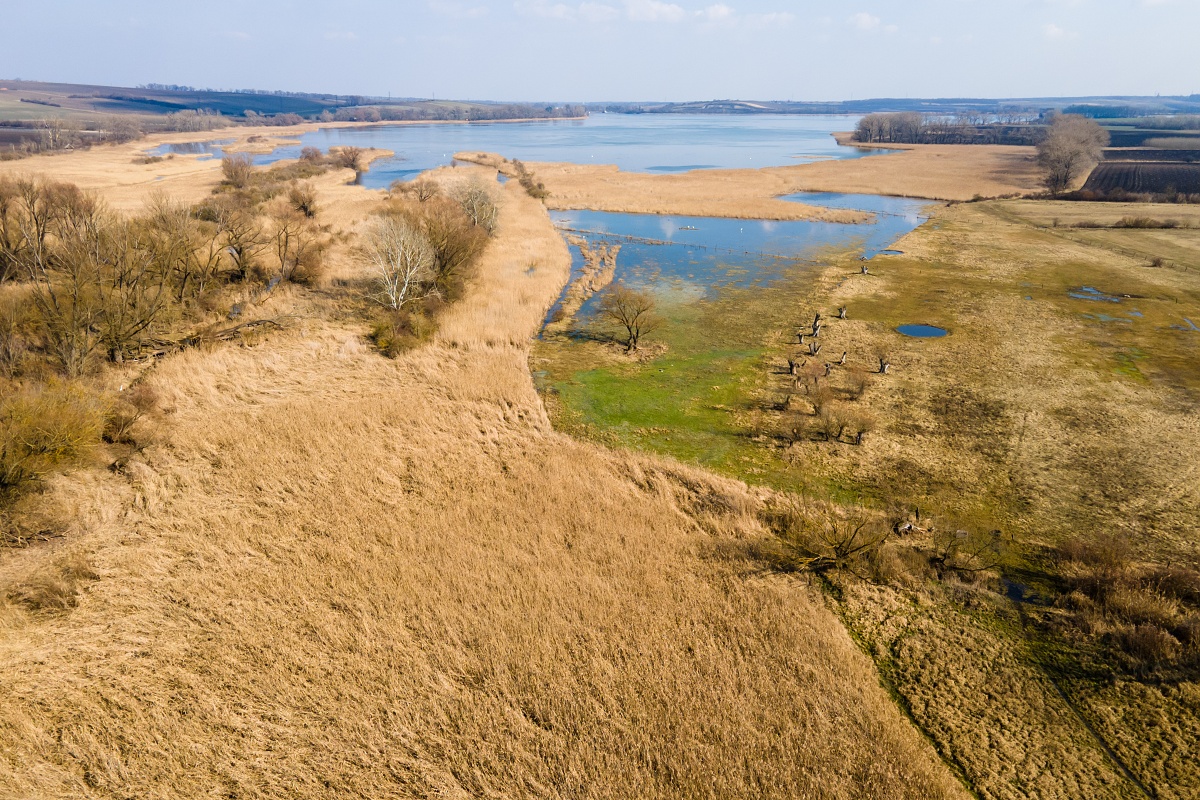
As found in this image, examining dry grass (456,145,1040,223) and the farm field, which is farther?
the farm field

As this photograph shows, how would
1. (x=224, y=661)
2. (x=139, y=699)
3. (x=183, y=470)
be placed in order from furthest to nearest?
(x=183, y=470) < (x=224, y=661) < (x=139, y=699)

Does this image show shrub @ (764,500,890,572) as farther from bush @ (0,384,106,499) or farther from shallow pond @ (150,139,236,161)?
shallow pond @ (150,139,236,161)

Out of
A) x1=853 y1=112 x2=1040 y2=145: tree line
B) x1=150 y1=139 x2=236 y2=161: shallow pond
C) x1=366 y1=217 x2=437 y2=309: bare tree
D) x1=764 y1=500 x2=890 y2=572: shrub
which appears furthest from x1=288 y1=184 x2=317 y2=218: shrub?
x1=853 y1=112 x2=1040 y2=145: tree line

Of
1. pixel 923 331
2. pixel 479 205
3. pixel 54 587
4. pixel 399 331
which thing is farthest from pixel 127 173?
pixel 923 331

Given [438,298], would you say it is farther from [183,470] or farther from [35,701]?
[35,701]

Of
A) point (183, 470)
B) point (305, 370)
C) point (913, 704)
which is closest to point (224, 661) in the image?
point (183, 470)

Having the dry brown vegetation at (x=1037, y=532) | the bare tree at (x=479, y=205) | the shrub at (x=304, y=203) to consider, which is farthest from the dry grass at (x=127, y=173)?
A: the dry brown vegetation at (x=1037, y=532)

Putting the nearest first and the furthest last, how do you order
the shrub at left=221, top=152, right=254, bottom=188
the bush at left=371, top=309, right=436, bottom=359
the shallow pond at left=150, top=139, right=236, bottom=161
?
the bush at left=371, top=309, right=436, bottom=359, the shrub at left=221, top=152, right=254, bottom=188, the shallow pond at left=150, top=139, right=236, bottom=161
